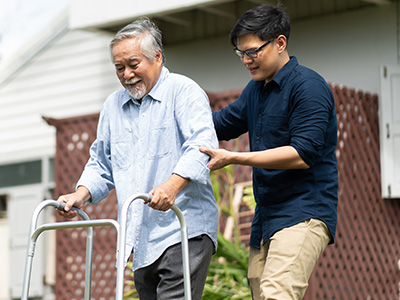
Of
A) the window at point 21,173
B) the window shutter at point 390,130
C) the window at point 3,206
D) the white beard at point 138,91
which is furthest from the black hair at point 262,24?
the window at point 3,206

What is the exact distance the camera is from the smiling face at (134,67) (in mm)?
3127

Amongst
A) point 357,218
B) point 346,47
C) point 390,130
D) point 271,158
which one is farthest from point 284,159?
point 346,47

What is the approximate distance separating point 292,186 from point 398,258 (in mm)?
4745

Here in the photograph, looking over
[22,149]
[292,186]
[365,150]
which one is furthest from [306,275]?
[22,149]

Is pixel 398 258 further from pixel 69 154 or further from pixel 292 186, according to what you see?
pixel 292 186

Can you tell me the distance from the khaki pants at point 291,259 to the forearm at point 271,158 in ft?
0.88

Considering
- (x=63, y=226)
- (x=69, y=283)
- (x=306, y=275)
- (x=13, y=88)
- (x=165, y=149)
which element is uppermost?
(x=13, y=88)

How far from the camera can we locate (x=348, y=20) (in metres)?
7.78

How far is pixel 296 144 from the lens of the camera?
3.03 m

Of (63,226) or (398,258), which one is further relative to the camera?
(398,258)

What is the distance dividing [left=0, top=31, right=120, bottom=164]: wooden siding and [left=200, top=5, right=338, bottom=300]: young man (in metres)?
6.28

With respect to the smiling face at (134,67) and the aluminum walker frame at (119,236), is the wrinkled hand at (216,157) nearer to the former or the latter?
the aluminum walker frame at (119,236)

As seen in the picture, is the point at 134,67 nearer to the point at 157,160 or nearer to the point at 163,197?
the point at 157,160

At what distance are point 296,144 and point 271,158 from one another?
0.11m
